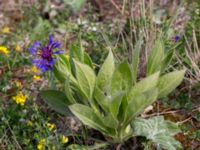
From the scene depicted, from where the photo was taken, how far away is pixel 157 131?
231 centimetres

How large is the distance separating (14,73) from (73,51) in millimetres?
922

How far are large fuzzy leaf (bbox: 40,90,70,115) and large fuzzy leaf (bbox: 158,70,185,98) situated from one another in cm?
48

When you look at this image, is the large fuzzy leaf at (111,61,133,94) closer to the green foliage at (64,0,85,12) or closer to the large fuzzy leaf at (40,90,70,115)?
the large fuzzy leaf at (40,90,70,115)

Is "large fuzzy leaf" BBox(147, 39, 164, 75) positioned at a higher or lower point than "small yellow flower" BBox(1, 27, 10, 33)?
higher

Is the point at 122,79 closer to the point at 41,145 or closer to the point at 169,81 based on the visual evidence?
the point at 169,81

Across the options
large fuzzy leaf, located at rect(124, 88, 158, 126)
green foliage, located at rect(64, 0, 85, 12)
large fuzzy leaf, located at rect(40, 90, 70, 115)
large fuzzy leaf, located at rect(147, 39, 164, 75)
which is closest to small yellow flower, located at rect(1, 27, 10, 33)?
green foliage, located at rect(64, 0, 85, 12)

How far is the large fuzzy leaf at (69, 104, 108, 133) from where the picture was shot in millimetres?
2207

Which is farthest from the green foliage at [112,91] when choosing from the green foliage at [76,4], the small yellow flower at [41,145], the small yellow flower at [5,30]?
the green foliage at [76,4]

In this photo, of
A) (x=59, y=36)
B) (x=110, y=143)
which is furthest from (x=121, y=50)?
(x=110, y=143)

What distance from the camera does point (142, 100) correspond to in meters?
2.18

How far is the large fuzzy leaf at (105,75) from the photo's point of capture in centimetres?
236

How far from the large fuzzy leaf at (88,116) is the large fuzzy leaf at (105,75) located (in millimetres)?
165

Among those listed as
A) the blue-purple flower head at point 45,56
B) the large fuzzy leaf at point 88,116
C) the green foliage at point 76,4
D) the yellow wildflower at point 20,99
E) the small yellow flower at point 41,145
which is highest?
the blue-purple flower head at point 45,56

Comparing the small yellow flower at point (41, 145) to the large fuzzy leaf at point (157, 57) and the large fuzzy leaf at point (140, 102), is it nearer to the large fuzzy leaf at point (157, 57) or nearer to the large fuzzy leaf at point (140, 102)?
the large fuzzy leaf at point (140, 102)
